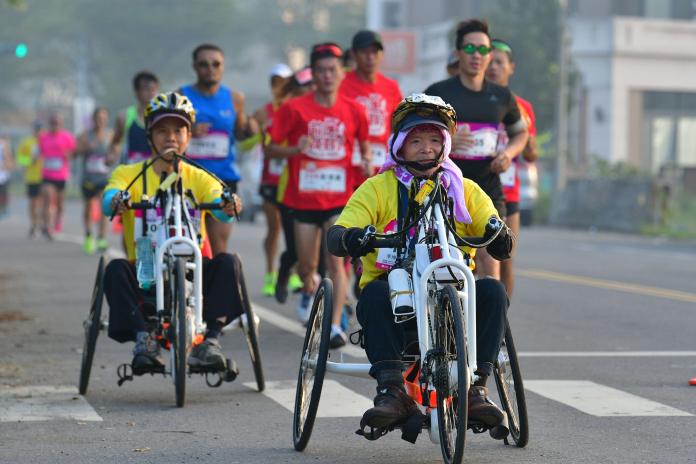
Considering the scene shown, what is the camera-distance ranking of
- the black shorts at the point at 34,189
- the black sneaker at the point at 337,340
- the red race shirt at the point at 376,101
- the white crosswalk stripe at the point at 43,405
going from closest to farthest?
the white crosswalk stripe at the point at 43,405
the black sneaker at the point at 337,340
the red race shirt at the point at 376,101
the black shorts at the point at 34,189

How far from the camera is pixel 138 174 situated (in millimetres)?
9555

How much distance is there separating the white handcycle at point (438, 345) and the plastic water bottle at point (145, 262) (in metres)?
1.82

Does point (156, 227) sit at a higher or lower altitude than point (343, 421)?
higher

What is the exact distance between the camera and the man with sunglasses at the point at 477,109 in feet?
35.4

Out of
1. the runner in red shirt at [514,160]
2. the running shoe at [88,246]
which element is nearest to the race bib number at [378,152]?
the runner in red shirt at [514,160]

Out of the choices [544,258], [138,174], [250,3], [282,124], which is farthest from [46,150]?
[250,3]

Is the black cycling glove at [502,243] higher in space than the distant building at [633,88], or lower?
lower

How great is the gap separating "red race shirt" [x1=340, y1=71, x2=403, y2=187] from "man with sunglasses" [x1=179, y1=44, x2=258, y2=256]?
854mm

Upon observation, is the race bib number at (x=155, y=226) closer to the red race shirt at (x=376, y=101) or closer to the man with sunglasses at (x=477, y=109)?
the man with sunglasses at (x=477, y=109)

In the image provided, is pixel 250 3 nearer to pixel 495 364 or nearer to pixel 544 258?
pixel 544 258

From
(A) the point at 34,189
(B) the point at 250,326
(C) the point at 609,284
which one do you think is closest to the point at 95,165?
(A) the point at 34,189

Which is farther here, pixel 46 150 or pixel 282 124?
pixel 46 150

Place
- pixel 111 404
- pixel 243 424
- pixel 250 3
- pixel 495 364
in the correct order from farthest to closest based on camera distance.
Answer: pixel 250 3, pixel 111 404, pixel 243 424, pixel 495 364

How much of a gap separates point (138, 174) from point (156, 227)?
1.10ft
